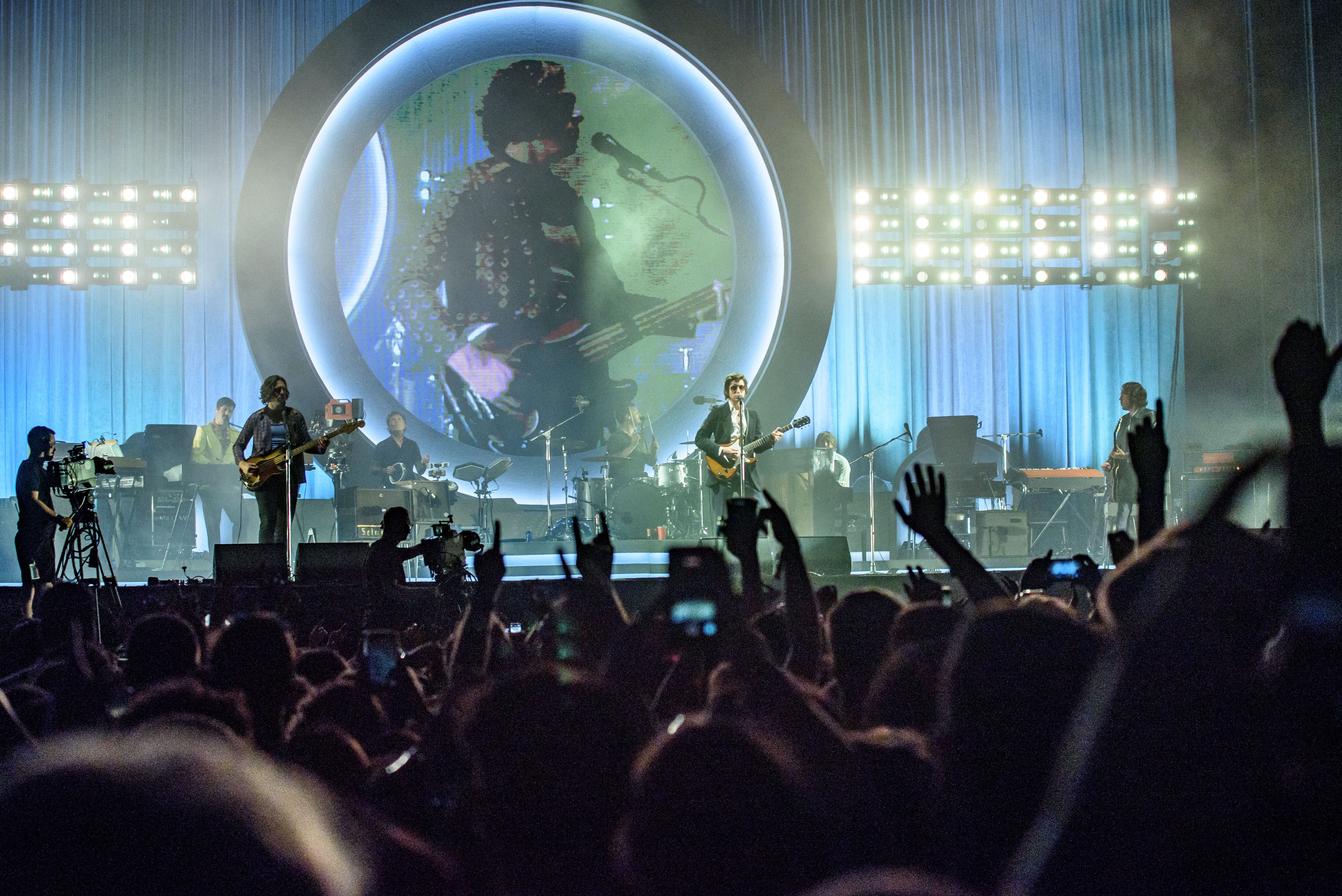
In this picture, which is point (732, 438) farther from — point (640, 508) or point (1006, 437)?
point (1006, 437)

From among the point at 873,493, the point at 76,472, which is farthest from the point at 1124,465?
the point at 76,472

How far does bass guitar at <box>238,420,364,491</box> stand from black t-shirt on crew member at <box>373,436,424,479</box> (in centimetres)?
222

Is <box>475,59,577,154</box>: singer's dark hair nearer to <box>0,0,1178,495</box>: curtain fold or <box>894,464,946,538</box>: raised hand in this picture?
<box>0,0,1178,495</box>: curtain fold

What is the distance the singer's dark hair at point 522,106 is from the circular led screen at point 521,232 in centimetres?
2

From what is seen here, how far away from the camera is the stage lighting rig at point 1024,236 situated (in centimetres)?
1020

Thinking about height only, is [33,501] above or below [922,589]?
above

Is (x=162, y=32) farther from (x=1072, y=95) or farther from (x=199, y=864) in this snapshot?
(x=199, y=864)

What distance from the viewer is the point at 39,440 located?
6.70 metres

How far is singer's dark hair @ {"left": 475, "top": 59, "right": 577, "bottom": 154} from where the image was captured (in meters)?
9.90

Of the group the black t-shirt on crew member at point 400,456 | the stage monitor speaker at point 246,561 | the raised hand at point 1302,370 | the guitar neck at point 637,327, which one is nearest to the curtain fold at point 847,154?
the guitar neck at point 637,327

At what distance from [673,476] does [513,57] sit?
16.3 ft

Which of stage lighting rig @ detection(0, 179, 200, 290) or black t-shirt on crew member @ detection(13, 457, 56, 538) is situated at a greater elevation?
stage lighting rig @ detection(0, 179, 200, 290)

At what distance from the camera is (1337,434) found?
25.5 feet

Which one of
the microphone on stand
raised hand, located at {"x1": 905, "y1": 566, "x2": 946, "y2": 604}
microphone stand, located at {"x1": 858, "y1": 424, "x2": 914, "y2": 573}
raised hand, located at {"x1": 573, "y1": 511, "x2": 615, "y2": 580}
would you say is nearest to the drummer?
microphone stand, located at {"x1": 858, "y1": 424, "x2": 914, "y2": 573}
